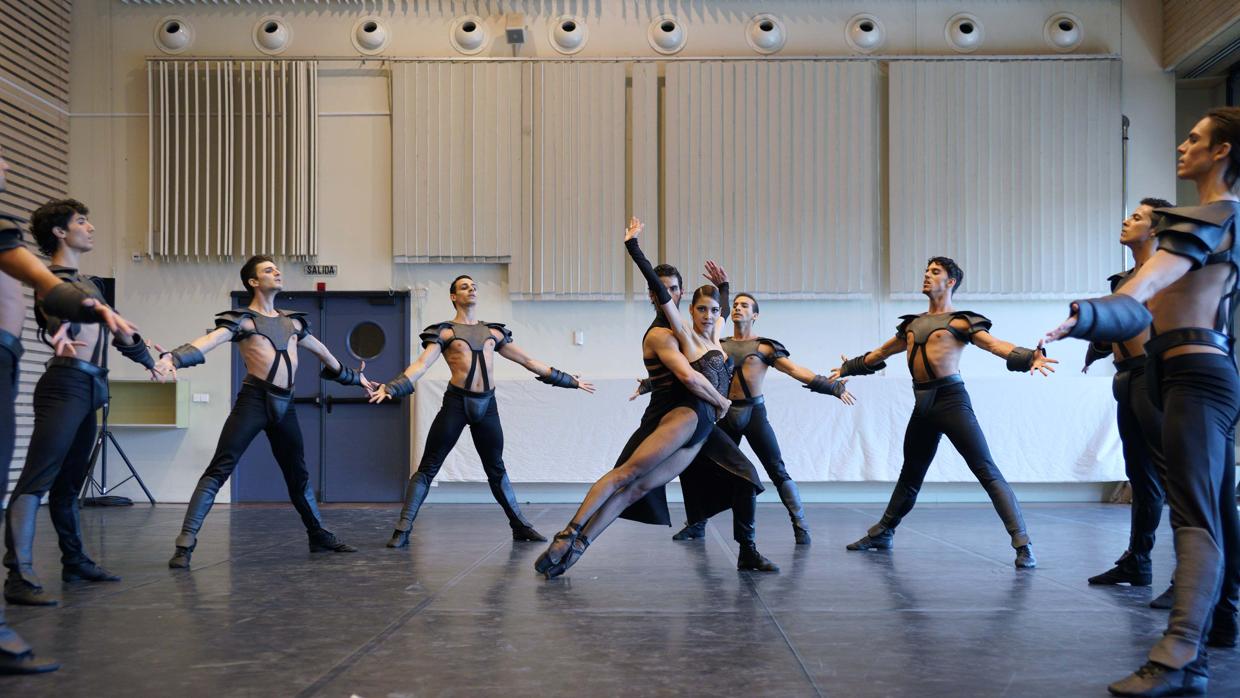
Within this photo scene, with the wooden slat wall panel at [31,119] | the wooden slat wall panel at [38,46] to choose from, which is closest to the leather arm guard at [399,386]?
the wooden slat wall panel at [31,119]

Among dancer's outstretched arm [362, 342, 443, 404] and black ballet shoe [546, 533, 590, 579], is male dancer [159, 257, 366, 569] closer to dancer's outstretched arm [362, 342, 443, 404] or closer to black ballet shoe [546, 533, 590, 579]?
dancer's outstretched arm [362, 342, 443, 404]

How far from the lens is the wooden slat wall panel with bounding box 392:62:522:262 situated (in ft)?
39.1

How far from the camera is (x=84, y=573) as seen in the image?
559cm

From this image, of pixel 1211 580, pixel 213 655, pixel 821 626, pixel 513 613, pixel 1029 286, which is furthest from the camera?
pixel 1029 286

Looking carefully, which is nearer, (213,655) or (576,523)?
(213,655)

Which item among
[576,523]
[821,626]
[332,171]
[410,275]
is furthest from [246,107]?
[821,626]

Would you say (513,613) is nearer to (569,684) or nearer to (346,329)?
(569,684)

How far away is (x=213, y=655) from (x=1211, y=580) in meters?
3.46

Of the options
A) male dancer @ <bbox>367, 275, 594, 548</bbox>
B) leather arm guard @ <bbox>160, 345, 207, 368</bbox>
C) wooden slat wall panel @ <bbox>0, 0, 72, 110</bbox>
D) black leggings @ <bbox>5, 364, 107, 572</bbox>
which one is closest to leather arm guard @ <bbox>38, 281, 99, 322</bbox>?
black leggings @ <bbox>5, 364, 107, 572</bbox>

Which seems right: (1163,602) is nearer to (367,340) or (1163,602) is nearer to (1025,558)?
(1025,558)

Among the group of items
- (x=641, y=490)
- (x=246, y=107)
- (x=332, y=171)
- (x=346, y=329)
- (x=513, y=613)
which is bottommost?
(x=513, y=613)

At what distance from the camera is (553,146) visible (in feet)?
39.3

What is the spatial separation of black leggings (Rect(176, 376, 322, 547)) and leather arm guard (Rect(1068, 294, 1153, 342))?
16.0 ft

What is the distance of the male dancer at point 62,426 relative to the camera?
4867mm
